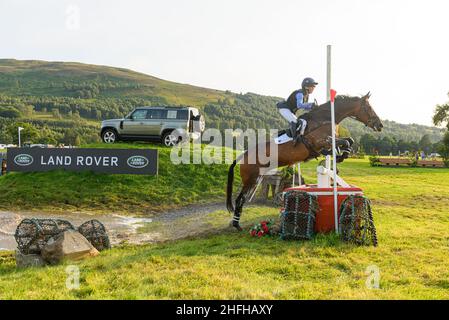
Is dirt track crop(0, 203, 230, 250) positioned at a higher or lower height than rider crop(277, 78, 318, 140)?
lower

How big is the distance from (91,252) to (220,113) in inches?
5962

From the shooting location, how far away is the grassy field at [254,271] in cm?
496

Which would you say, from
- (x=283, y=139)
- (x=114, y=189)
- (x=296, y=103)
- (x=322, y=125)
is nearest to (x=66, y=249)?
(x=283, y=139)

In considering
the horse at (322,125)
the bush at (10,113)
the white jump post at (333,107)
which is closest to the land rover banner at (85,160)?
the horse at (322,125)

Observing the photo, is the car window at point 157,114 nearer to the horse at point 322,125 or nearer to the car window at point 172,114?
the car window at point 172,114

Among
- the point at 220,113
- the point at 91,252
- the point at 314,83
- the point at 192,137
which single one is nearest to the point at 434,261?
the point at 314,83

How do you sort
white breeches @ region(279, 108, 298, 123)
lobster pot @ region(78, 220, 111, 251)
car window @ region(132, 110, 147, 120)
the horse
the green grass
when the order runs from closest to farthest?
lobster pot @ region(78, 220, 111, 251) → the horse → white breeches @ region(279, 108, 298, 123) → the green grass → car window @ region(132, 110, 147, 120)

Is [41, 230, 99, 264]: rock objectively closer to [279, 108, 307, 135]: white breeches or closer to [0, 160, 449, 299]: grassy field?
[0, 160, 449, 299]: grassy field

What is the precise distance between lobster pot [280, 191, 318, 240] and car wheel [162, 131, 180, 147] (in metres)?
16.0

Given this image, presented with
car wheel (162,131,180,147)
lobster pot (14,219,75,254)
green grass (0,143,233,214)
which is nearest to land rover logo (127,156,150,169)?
green grass (0,143,233,214)

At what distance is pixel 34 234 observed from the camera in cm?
834

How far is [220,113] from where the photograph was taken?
15812cm

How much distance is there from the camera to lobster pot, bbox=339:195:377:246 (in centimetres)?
787
